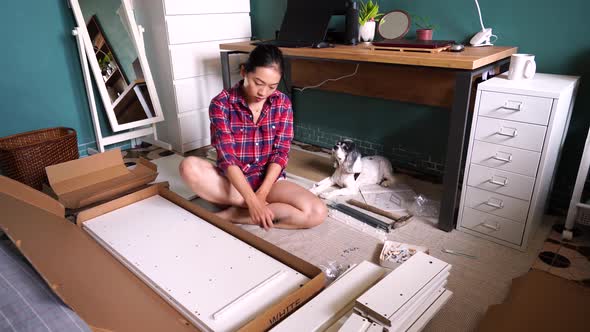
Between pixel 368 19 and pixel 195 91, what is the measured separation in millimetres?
1212

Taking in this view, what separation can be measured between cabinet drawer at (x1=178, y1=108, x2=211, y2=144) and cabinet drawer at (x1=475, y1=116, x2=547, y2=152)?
182 cm

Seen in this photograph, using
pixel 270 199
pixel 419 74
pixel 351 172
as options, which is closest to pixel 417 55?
pixel 419 74

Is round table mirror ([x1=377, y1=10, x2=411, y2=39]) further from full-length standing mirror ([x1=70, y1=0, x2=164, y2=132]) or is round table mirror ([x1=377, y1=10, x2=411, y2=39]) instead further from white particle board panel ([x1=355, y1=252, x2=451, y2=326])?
full-length standing mirror ([x1=70, y1=0, x2=164, y2=132])

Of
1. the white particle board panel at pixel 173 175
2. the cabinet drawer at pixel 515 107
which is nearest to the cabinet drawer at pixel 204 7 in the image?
the white particle board panel at pixel 173 175

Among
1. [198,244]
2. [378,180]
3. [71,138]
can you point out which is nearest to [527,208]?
[378,180]

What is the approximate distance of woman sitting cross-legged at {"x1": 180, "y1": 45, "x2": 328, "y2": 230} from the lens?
168 cm

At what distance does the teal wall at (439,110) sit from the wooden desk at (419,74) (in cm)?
12

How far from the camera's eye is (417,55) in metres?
1.69

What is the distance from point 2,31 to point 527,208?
2.72 meters

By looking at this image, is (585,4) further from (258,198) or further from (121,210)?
(121,210)

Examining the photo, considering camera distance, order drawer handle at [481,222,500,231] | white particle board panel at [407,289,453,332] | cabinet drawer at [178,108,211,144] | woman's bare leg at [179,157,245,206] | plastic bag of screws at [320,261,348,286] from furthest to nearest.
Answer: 1. cabinet drawer at [178,108,211,144]
2. woman's bare leg at [179,157,245,206]
3. drawer handle at [481,222,500,231]
4. plastic bag of screws at [320,261,348,286]
5. white particle board panel at [407,289,453,332]

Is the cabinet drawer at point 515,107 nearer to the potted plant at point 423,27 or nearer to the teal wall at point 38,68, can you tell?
the potted plant at point 423,27

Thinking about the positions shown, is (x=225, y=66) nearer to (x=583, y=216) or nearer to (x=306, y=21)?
(x=306, y=21)

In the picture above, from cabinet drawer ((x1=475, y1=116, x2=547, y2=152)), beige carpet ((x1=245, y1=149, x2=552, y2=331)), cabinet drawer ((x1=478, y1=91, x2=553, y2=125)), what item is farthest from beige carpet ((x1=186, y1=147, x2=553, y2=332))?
cabinet drawer ((x1=478, y1=91, x2=553, y2=125))
